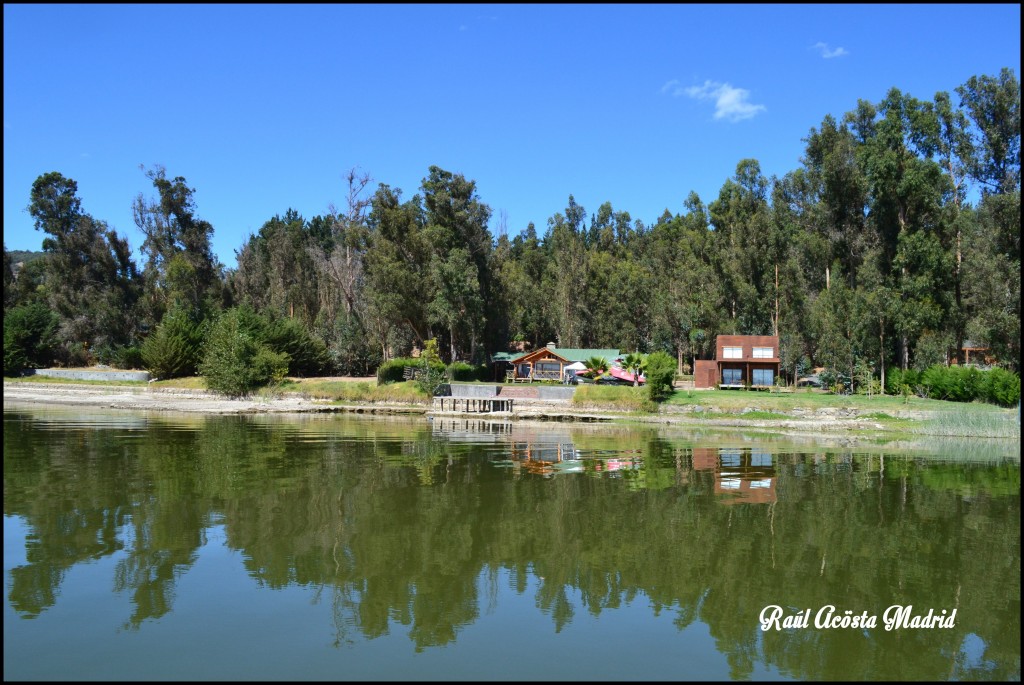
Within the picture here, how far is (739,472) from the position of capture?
29734 mm

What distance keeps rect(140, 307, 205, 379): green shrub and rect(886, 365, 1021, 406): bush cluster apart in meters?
54.7

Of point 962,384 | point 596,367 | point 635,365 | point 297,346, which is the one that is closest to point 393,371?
point 297,346

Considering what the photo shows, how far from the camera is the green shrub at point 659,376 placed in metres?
51.4

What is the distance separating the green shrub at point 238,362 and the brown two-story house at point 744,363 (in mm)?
34241

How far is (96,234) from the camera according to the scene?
81125mm

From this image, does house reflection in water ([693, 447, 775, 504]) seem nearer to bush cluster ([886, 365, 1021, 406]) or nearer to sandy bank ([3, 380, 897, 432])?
→ sandy bank ([3, 380, 897, 432])

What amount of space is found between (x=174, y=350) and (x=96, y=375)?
975 centimetres

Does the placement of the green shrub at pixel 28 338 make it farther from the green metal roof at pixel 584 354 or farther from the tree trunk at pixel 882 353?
the tree trunk at pixel 882 353

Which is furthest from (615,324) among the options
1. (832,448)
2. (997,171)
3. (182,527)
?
(182,527)

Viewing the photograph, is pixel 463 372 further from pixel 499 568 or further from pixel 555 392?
pixel 499 568

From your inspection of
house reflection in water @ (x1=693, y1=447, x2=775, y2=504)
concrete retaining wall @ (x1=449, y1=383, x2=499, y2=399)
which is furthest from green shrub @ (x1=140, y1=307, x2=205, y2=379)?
house reflection in water @ (x1=693, y1=447, x2=775, y2=504)

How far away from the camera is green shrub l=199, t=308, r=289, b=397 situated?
197 feet

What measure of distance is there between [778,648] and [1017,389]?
133 feet

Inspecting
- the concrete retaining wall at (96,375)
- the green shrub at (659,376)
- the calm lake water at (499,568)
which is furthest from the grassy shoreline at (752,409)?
the concrete retaining wall at (96,375)
